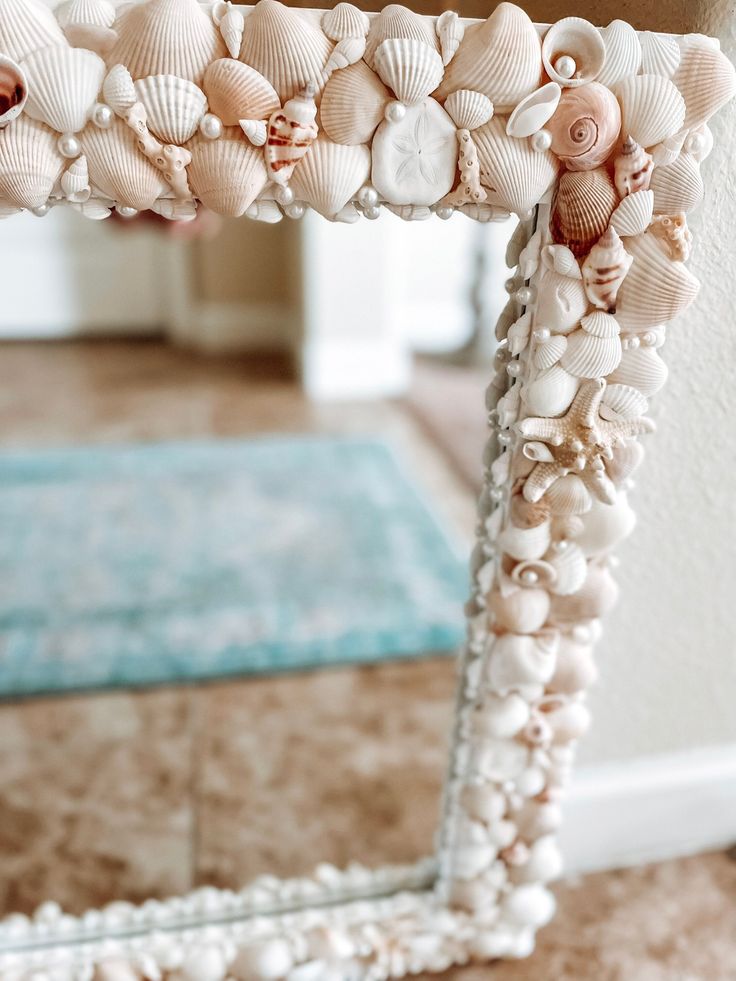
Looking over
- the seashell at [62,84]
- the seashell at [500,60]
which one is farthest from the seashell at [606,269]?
the seashell at [62,84]

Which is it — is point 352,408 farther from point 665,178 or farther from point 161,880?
point 665,178

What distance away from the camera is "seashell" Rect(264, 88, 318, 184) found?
1.64 feet

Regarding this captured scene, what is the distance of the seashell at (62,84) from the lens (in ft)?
1.53

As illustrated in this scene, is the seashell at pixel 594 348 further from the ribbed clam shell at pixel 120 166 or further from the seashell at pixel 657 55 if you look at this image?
the ribbed clam shell at pixel 120 166

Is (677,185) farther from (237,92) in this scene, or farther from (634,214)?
(237,92)

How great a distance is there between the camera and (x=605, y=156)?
1.75 feet

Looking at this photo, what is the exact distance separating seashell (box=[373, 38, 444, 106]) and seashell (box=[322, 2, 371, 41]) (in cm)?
2

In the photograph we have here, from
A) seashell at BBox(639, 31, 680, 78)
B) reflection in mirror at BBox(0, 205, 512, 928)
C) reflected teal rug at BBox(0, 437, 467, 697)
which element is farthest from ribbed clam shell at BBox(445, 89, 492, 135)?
reflected teal rug at BBox(0, 437, 467, 697)

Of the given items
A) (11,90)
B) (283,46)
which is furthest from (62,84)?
(283,46)

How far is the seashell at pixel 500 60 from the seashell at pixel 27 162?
0.25m

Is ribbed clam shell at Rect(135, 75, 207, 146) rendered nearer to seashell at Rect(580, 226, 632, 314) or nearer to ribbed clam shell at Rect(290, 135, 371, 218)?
ribbed clam shell at Rect(290, 135, 371, 218)

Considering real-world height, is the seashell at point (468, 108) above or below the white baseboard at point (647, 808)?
above

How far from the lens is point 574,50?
1.67 feet

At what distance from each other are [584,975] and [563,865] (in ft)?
0.43
